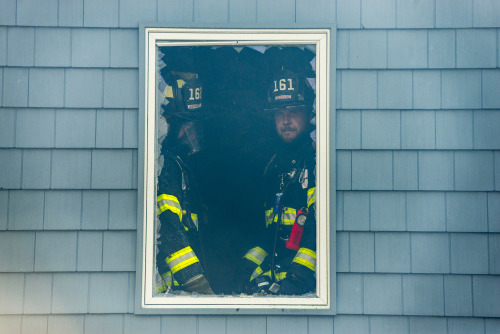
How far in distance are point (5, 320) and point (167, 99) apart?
1.65 meters

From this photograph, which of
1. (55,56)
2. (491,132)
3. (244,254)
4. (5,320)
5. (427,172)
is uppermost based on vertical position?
(55,56)

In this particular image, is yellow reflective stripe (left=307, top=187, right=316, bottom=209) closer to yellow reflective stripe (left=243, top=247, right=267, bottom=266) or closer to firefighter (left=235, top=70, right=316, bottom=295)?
firefighter (left=235, top=70, right=316, bottom=295)

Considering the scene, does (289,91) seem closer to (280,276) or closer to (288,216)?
(288,216)

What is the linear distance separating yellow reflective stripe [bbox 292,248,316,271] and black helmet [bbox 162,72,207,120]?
1076 millimetres

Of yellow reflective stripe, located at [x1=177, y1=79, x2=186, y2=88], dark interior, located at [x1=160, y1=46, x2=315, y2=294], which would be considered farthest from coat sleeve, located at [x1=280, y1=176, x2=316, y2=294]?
yellow reflective stripe, located at [x1=177, y1=79, x2=186, y2=88]

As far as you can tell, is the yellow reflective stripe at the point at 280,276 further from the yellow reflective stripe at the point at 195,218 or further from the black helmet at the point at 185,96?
the black helmet at the point at 185,96

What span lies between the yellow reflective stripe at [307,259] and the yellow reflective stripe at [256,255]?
226 millimetres

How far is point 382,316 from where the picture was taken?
2604 mm

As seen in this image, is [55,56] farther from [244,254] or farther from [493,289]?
[493,289]

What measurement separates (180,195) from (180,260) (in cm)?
40

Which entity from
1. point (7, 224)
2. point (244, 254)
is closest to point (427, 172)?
point (244, 254)

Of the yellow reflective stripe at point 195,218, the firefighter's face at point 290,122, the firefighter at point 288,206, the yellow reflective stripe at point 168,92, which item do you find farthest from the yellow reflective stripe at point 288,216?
the yellow reflective stripe at point 168,92

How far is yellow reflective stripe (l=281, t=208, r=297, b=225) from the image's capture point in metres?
2.76

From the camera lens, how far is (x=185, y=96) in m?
2.82
